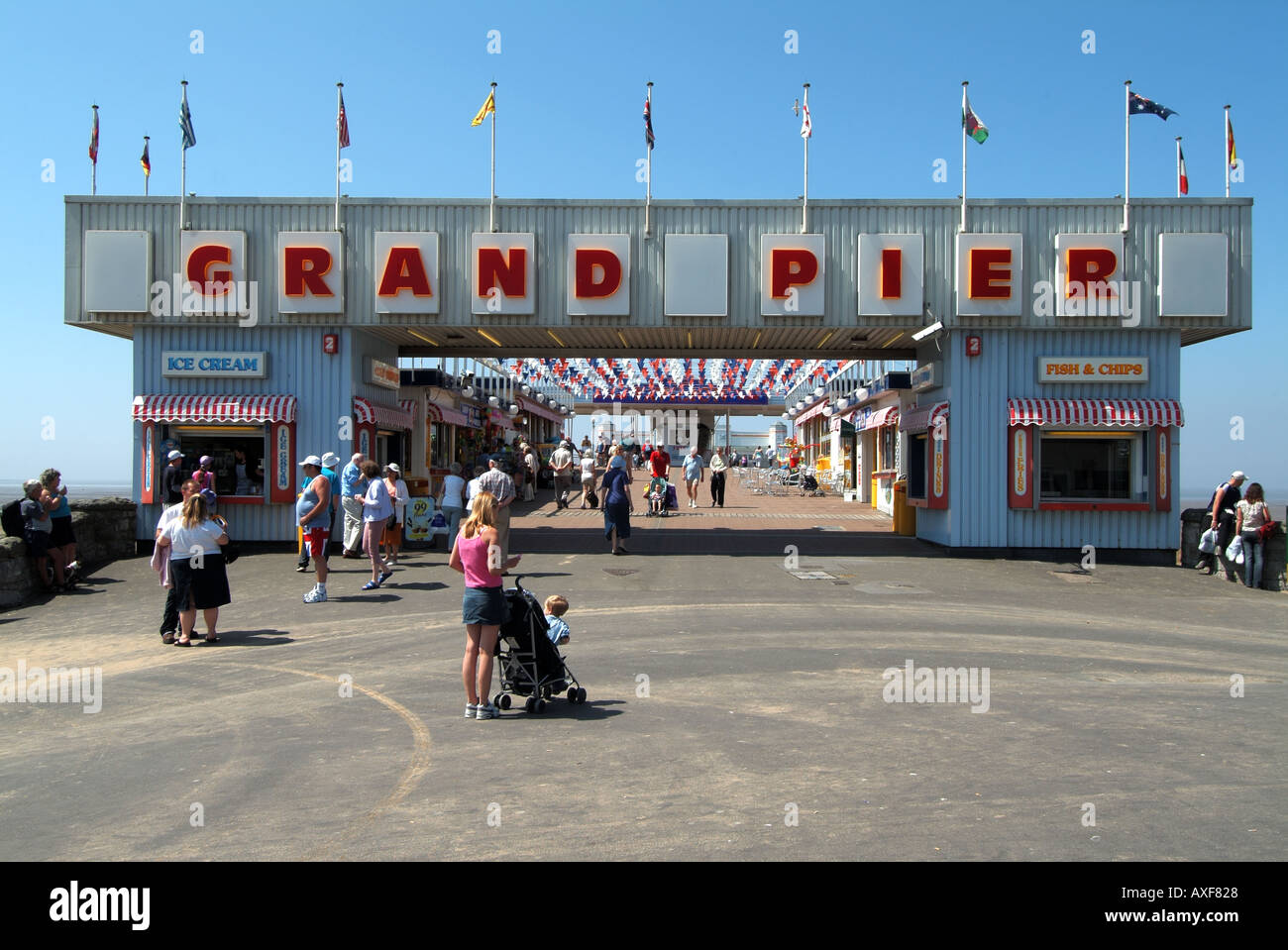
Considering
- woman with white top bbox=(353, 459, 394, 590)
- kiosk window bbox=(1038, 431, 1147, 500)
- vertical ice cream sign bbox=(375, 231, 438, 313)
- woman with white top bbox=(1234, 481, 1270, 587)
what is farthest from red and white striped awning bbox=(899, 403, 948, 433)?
woman with white top bbox=(353, 459, 394, 590)

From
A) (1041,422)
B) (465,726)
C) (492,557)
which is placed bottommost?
(465,726)

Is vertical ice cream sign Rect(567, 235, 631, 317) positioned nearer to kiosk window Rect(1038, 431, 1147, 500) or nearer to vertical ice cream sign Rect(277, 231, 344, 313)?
vertical ice cream sign Rect(277, 231, 344, 313)

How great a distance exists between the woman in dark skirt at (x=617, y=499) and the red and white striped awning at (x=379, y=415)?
4.84 metres

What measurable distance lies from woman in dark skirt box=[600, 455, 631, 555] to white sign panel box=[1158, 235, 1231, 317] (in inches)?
408

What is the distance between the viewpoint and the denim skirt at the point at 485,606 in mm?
7348

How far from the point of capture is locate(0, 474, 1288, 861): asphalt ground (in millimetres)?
5051

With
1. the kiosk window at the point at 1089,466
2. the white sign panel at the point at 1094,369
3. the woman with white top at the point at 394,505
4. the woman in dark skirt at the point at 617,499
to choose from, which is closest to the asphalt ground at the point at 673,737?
the woman with white top at the point at 394,505

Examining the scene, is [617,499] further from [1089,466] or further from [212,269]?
[1089,466]

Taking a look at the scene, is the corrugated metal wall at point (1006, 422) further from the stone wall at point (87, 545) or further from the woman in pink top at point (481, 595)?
the stone wall at point (87, 545)

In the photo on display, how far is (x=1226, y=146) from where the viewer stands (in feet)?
61.3
